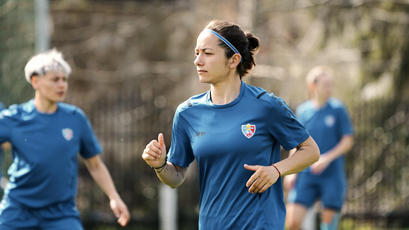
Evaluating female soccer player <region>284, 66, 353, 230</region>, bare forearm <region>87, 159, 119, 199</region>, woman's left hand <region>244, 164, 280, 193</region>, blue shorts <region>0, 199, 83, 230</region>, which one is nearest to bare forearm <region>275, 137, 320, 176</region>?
woman's left hand <region>244, 164, 280, 193</region>

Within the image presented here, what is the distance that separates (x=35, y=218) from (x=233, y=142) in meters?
1.99

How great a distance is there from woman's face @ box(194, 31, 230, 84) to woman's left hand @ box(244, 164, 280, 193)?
62 cm

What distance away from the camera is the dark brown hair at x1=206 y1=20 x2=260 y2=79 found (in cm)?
394

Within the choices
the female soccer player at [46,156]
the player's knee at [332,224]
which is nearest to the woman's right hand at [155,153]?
the female soccer player at [46,156]

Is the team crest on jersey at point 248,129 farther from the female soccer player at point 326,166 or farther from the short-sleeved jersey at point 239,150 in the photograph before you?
the female soccer player at point 326,166

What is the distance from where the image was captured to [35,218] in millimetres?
4949

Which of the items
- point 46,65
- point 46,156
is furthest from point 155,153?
point 46,65

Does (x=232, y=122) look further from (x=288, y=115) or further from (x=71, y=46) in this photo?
(x=71, y=46)

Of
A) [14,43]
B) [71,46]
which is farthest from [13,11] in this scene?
[71,46]

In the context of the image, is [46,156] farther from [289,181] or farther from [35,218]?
[289,181]

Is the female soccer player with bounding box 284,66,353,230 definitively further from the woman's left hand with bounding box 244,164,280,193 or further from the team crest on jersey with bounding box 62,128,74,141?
the woman's left hand with bounding box 244,164,280,193

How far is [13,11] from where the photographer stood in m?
8.02

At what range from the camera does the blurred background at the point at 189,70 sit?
10.9 m

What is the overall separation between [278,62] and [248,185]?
1036cm
